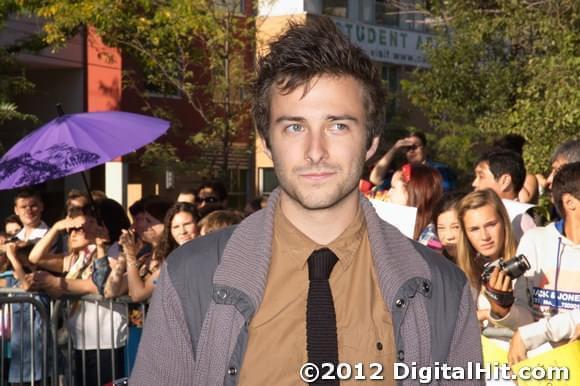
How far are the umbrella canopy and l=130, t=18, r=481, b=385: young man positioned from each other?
589 cm

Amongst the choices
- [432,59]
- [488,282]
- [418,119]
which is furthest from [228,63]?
[488,282]

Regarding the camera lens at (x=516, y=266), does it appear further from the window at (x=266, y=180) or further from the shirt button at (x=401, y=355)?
the window at (x=266, y=180)

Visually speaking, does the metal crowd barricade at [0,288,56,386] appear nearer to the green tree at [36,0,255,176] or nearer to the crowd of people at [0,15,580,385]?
the crowd of people at [0,15,580,385]

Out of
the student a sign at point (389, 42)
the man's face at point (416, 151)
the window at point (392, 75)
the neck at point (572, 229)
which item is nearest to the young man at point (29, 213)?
the man's face at point (416, 151)

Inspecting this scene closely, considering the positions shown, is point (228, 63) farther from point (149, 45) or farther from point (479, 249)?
point (479, 249)

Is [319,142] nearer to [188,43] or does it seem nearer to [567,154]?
[567,154]

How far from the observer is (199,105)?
25109 mm

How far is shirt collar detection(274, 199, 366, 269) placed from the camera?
122 inches

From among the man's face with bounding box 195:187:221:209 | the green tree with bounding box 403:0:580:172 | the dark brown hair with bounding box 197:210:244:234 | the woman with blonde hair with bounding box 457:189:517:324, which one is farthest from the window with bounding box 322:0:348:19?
the woman with blonde hair with bounding box 457:189:517:324

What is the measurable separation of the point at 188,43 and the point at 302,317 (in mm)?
20645

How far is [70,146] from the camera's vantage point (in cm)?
903

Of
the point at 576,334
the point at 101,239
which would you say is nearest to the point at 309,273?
the point at 576,334

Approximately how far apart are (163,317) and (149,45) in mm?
20820

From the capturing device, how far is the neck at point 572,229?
5.71 m
